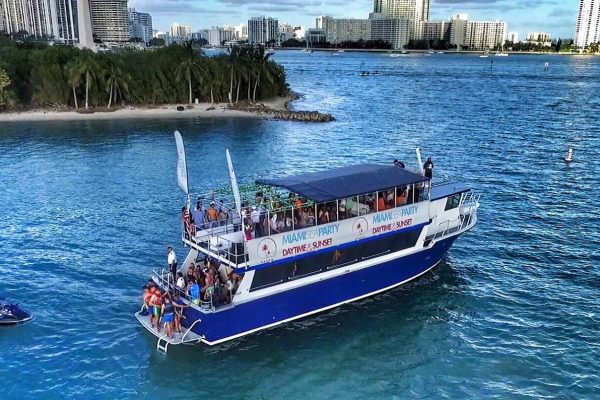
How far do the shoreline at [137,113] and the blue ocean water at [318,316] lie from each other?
21.0 meters

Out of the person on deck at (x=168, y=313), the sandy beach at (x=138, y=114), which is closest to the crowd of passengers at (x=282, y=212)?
the person on deck at (x=168, y=313)

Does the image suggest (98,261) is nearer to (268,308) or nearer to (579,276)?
(268,308)

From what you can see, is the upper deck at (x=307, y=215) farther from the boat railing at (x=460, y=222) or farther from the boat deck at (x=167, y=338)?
the boat deck at (x=167, y=338)

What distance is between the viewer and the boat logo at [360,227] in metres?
23.6

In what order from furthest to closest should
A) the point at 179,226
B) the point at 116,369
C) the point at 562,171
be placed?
the point at 562,171 → the point at 179,226 → the point at 116,369

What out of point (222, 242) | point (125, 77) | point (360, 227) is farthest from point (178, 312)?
point (125, 77)

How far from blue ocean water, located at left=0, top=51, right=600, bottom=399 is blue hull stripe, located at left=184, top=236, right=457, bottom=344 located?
0.63 m

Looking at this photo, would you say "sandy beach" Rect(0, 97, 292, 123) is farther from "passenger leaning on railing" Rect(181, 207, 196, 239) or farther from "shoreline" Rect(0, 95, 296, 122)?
"passenger leaning on railing" Rect(181, 207, 196, 239)

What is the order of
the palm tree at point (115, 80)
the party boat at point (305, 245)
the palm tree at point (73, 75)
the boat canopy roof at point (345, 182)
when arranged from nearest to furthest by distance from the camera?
1. the party boat at point (305, 245)
2. the boat canopy roof at point (345, 182)
3. the palm tree at point (73, 75)
4. the palm tree at point (115, 80)

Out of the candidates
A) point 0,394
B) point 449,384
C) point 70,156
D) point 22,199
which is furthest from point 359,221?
point 70,156

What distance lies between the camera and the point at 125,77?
8606 cm

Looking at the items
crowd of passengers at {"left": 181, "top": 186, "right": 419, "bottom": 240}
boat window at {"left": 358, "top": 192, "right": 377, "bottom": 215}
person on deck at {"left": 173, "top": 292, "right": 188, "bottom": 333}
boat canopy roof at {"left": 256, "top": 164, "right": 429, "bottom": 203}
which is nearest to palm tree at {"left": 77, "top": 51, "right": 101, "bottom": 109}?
crowd of passengers at {"left": 181, "top": 186, "right": 419, "bottom": 240}

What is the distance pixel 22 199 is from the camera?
4119 centimetres

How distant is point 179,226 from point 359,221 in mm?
15711
